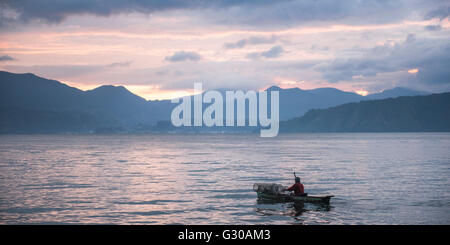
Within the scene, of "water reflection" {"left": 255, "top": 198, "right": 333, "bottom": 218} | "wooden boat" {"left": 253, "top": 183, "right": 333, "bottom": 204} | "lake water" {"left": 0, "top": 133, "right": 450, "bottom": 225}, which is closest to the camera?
"lake water" {"left": 0, "top": 133, "right": 450, "bottom": 225}

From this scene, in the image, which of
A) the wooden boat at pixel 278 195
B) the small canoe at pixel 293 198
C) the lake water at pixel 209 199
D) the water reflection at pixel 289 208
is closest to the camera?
the lake water at pixel 209 199

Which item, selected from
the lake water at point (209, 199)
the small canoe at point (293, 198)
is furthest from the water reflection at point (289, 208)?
the small canoe at point (293, 198)

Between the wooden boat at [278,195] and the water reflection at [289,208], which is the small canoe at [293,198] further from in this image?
the water reflection at [289,208]

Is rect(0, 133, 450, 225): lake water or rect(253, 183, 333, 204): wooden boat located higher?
rect(253, 183, 333, 204): wooden boat

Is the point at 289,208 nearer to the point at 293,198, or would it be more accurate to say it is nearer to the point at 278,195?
the point at 293,198

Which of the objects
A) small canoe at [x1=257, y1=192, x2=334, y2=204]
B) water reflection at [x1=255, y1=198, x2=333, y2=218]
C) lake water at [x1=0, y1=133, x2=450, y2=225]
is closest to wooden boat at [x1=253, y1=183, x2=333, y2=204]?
small canoe at [x1=257, y1=192, x2=334, y2=204]

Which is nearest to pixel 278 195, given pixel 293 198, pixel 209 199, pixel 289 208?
pixel 293 198

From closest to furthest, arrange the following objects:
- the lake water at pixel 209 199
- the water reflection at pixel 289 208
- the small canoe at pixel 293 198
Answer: the lake water at pixel 209 199 → the water reflection at pixel 289 208 → the small canoe at pixel 293 198

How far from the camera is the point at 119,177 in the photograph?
5362 cm

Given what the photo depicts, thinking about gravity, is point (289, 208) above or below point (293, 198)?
below

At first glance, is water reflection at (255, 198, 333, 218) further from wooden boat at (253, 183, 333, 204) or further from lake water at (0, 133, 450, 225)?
wooden boat at (253, 183, 333, 204)
